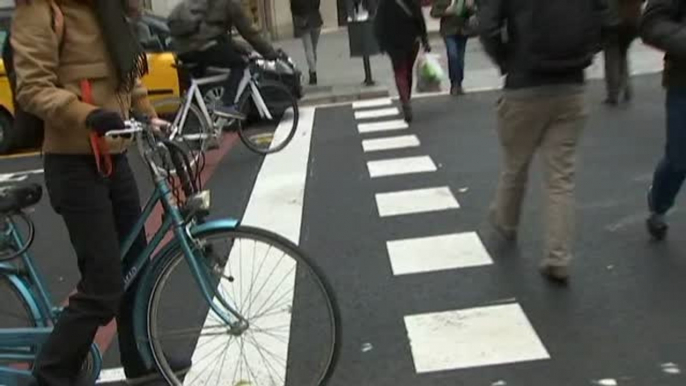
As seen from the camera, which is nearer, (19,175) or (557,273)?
(557,273)

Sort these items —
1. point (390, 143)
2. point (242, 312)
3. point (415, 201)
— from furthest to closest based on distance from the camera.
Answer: point (390, 143)
point (415, 201)
point (242, 312)

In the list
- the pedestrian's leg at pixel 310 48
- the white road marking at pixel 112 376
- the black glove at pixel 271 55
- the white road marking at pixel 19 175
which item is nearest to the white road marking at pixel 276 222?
the white road marking at pixel 112 376

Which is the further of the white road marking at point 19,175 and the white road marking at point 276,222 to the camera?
the white road marking at point 19,175

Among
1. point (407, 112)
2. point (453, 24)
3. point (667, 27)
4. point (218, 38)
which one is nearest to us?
point (667, 27)

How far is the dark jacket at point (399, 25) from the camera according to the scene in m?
10.8

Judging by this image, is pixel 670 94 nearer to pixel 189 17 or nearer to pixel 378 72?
pixel 189 17

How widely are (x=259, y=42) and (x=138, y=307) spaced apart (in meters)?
5.90

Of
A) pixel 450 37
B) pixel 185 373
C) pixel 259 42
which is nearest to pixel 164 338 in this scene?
pixel 185 373

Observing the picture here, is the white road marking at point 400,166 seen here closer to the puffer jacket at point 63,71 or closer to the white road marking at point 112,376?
the white road marking at point 112,376

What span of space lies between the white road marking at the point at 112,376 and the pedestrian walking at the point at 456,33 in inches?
378

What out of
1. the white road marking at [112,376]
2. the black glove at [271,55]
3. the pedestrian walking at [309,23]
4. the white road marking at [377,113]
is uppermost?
the black glove at [271,55]

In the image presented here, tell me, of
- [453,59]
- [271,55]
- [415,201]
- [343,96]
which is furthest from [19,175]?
[453,59]

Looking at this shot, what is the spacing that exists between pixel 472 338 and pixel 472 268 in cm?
106

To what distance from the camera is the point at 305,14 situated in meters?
15.7
